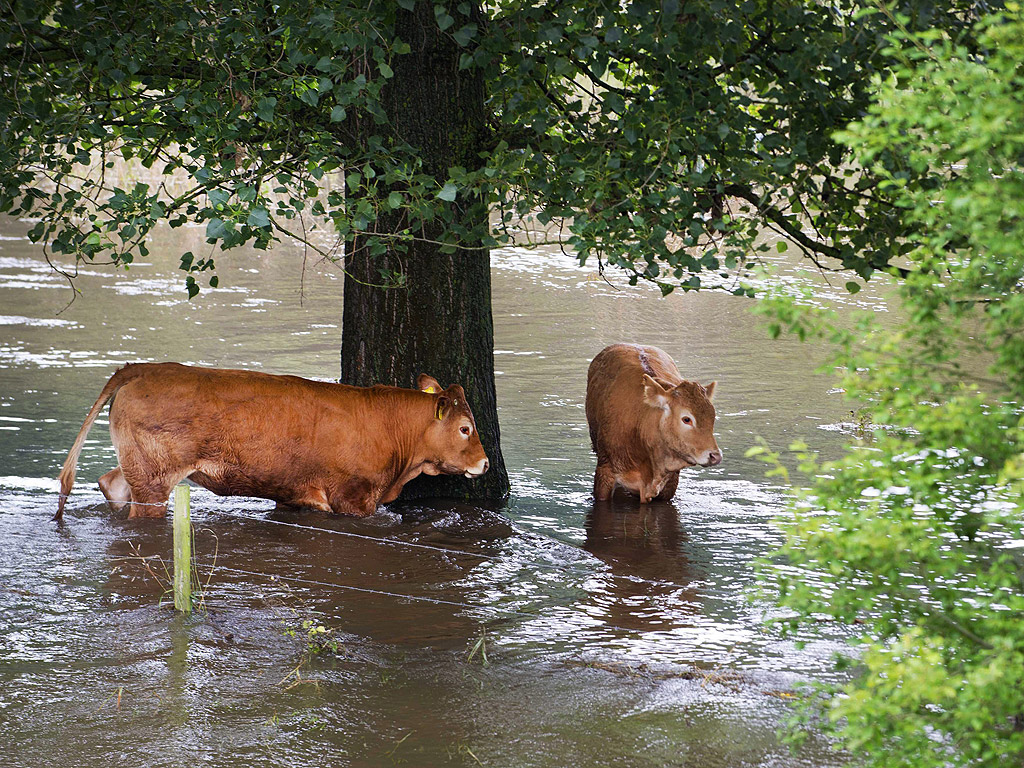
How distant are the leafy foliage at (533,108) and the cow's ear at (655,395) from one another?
1.87 m

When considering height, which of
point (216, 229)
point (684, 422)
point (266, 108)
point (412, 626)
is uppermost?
point (266, 108)

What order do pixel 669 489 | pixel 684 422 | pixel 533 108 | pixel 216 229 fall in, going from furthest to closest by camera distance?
pixel 669 489 < pixel 684 422 < pixel 533 108 < pixel 216 229

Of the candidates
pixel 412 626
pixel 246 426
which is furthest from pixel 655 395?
pixel 412 626

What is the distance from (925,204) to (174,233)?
30051 mm

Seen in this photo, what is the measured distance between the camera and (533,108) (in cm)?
764

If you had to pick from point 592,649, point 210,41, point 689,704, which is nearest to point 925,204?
point 689,704

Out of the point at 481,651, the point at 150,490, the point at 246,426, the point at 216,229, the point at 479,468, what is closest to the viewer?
the point at 481,651

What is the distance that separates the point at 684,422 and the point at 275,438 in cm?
333

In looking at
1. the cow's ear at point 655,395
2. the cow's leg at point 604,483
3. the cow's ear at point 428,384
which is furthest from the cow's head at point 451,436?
the cow's ear at point 655,395

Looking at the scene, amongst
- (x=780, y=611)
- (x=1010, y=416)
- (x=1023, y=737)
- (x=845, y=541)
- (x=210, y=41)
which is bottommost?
(x=780, y=611)

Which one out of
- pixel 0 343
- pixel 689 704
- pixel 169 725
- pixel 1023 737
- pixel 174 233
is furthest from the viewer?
pixel 174 233

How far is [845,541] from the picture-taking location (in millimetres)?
3305

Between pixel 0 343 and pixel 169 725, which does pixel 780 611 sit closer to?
pixel 169 725

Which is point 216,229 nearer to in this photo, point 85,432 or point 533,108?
point 533,108
